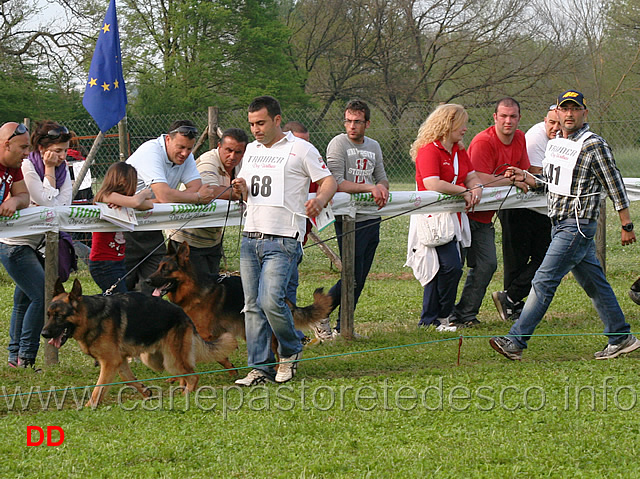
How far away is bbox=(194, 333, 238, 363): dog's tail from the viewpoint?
5992mm

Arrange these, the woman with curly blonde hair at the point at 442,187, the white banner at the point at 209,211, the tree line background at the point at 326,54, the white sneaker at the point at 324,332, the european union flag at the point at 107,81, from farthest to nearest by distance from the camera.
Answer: the tree line background at the point at 326,54 → the european union flag at the point at 107,81 → the woman with curly blonde hair at the point at 442,187 → the white sneaker at the point at 324,332 → the white banner at the point at 209,211

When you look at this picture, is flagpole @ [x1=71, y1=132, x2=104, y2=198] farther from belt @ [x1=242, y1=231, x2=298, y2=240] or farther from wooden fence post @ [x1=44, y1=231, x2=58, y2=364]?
belt @ [x1=242, y1=231, x2=298, y2=240]

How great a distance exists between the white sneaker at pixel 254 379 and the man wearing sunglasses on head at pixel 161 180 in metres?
1.26

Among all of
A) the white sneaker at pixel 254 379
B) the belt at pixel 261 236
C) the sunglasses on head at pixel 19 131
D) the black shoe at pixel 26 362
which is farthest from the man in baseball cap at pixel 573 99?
the black shoe at pixel 26 362

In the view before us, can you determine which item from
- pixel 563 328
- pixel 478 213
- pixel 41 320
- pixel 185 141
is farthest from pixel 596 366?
pixel 41 320

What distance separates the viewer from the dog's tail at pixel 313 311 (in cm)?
655

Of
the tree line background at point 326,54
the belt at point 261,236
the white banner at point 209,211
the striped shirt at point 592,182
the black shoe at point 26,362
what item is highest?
the tree line background at point 326,54

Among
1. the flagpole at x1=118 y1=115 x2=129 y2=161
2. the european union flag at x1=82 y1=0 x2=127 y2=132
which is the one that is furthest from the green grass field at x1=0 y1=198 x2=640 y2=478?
the flagpole at x1=118 y1=115 x2=129 y2=161

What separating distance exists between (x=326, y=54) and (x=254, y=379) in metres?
41.8

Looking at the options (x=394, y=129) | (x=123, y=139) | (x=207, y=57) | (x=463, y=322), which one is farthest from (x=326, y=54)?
(x=463, y=322)

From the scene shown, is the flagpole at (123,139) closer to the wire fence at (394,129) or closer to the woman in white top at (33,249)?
the wire fence at (394,129)

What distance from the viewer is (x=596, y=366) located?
20.4 feet

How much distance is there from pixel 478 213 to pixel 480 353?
194 cm

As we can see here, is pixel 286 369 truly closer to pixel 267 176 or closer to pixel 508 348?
pixel 267 176
